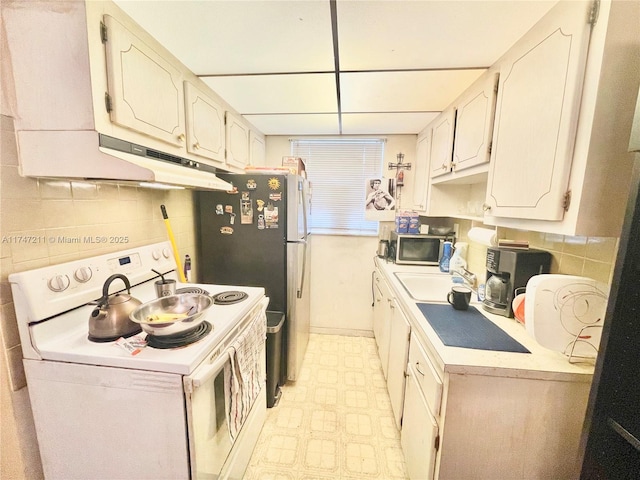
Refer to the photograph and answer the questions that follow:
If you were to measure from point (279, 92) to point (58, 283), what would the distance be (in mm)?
1560

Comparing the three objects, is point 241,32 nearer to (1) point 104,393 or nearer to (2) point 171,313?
(2) point 171,313

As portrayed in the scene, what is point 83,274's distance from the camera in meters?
1.08

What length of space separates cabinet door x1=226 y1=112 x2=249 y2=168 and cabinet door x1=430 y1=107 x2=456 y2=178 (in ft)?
5.33

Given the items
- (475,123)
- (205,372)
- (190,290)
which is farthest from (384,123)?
(205,372)

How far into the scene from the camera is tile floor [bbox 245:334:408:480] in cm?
151

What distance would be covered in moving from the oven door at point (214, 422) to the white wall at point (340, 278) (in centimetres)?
156

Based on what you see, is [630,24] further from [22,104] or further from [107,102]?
[22,104]

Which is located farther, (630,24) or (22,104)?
(22,104)

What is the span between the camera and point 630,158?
2.80 feet

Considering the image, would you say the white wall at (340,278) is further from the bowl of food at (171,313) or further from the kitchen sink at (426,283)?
the bowl of food at (171,313)

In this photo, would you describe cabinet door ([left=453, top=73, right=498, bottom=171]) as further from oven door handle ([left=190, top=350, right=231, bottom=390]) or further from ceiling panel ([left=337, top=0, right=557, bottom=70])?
oven door handle ([left=190, top=350, right=231, bottom=390])

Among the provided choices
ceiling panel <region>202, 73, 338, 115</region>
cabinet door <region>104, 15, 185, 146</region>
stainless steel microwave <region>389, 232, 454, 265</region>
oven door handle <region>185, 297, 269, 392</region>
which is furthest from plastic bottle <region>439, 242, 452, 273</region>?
cabinet door <region>104, 15, 185, 146</region>

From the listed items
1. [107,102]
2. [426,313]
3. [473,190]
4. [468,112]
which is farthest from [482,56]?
[107,102]

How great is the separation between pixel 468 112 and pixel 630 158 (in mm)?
898
